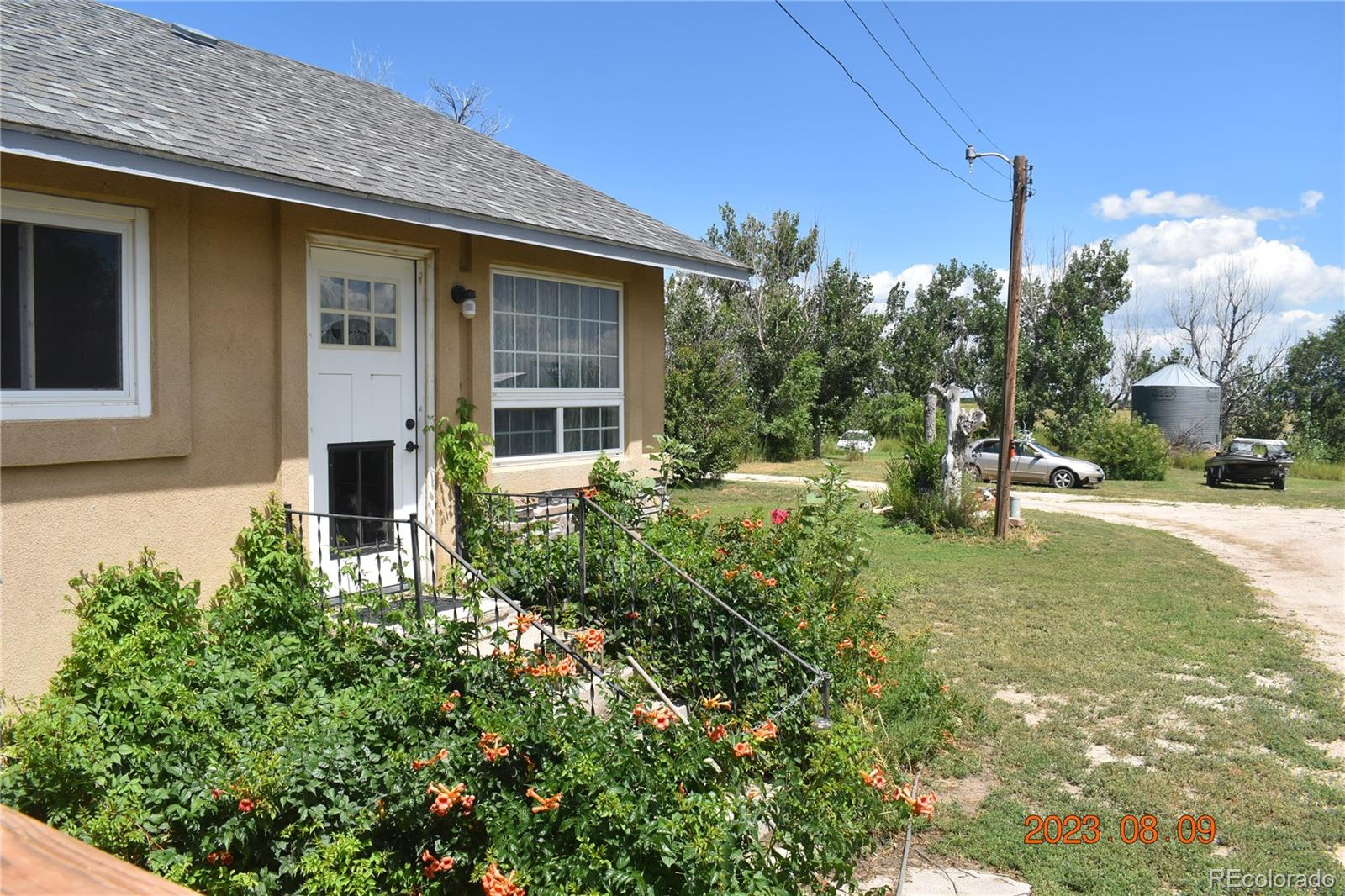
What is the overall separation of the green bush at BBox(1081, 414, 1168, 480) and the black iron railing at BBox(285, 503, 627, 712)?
22.2m

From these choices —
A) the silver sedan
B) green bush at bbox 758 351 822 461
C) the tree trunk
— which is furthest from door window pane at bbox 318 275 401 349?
green bush at bbox 758 351 822 461

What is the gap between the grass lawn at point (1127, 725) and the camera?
4070mm

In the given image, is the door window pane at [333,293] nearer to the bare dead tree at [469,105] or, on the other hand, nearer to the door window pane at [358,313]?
the door window pane at [358,313]

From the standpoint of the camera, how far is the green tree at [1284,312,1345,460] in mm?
29062

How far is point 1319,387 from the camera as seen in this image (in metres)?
30.7

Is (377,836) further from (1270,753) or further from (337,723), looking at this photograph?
(1270,753)

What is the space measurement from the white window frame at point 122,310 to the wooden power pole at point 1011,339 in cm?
1098

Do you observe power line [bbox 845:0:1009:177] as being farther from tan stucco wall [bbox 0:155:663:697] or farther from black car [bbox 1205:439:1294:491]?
black car [bbox 1205:439:1294:491]

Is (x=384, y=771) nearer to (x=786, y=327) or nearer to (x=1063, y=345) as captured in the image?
(x=786, y=327)

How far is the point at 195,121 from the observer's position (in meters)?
5.12

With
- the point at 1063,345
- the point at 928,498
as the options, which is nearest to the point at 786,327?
the point at 1063,345

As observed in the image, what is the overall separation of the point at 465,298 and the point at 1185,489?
67.3 ft

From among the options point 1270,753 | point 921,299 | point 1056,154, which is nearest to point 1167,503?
point 1056,154

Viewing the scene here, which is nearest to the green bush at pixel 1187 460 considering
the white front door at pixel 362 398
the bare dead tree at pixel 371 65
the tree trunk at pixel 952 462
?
the tree trunk at pixel 952 462
